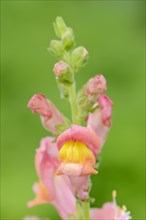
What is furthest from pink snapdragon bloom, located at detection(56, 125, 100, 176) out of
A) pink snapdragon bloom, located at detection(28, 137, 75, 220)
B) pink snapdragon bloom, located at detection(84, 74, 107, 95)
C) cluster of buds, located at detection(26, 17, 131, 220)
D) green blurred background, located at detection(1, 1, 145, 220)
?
green blurred background, located at detection(1, 1, 145, 220)

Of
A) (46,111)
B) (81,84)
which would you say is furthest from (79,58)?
(81,84)

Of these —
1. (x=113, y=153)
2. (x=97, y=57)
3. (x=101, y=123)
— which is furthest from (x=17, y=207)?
(x=101, y=123)

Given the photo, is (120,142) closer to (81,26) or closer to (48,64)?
(48,64)

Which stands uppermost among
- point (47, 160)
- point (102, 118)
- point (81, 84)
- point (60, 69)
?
point (81, 84)

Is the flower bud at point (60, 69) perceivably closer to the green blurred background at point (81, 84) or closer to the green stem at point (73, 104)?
the green stem at point (73, 104)

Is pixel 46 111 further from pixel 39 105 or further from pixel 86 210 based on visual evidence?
pixel 86 210

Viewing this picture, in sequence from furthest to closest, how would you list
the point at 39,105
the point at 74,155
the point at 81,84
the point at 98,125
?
the point at 81,84 < the point at 98,125 < the point at 39,105 < the point at 74,155
